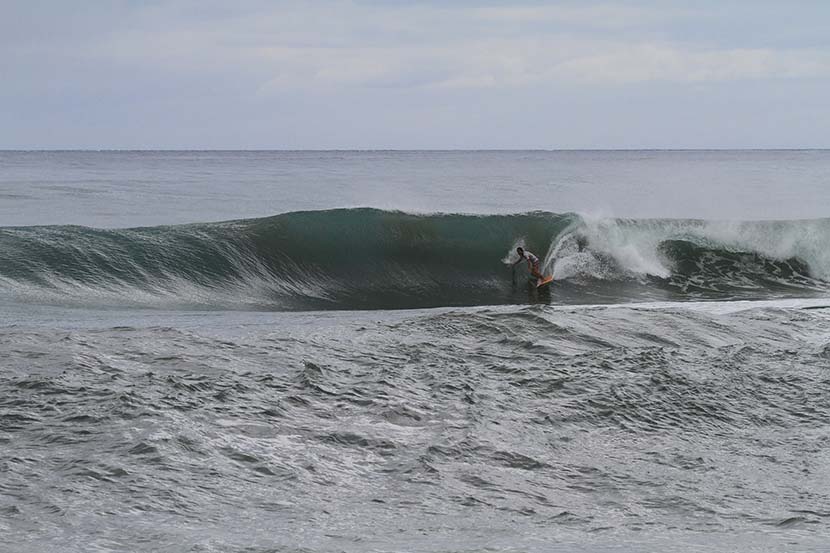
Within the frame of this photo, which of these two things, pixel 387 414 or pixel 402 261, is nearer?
pixel 387 414

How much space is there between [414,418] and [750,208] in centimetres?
3099

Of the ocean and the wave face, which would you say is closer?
the ocean

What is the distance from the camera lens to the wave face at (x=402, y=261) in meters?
17.0

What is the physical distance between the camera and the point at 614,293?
18.2m

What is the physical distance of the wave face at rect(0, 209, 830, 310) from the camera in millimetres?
16953

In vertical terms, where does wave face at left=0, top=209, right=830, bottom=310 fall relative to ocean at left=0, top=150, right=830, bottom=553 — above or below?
above

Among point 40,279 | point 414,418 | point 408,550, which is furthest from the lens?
point 40,279

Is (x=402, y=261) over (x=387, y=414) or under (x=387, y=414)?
over

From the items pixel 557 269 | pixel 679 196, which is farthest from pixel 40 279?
pixel 679 196

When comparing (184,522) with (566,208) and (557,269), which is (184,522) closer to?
(557,269)

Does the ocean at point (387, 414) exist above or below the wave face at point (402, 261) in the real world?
below

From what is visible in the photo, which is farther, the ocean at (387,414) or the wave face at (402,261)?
the wave face at (402,261)

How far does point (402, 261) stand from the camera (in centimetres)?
2044

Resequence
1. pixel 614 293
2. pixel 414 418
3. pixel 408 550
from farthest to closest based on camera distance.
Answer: pixel 614 293, pixel 414 418, pixel 408 550
